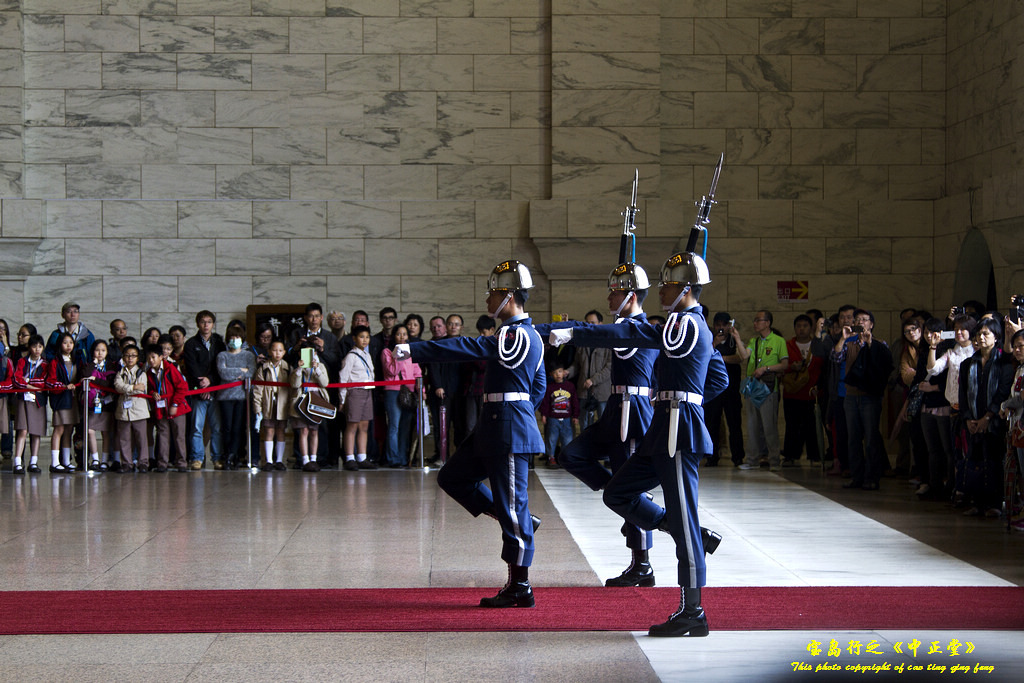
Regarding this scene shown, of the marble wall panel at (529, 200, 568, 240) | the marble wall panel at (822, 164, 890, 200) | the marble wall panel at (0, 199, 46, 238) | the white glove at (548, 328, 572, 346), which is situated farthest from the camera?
the marble wall panel at (822, 164, 890, 200)

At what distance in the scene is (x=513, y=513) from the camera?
5.74 metres

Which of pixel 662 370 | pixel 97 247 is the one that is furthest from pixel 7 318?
pixel 662 370

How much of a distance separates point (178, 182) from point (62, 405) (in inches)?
152

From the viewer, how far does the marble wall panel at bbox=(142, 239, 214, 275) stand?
14672 millimetres

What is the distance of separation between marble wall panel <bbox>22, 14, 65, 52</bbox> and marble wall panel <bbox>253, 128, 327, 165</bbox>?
2752mm

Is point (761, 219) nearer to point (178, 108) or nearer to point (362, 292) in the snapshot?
point (362, 292)

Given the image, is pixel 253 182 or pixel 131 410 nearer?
Result: pixel 131 410

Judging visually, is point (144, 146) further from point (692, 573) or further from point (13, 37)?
point (692, 573)

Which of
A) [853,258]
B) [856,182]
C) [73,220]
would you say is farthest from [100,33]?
[853,258]

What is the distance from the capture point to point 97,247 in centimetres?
1459

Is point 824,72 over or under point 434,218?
over

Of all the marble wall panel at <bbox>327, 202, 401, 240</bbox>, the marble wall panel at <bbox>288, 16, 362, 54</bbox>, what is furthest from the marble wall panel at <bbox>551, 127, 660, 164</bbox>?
the marble wall panel at <bbox>288, 16, 362, 54</bbox>

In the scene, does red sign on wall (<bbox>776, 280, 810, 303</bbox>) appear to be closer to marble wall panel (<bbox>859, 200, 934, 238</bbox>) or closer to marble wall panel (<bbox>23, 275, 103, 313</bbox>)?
marble wall panel (<bbox>859, 200, 934, 238</bbox>)

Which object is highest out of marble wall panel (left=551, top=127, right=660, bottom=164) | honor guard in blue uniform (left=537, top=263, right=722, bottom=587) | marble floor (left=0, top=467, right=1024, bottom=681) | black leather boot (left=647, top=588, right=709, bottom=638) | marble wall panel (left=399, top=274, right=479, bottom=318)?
marble wall panel (left=551, top=127, right=660, bottom=164)
